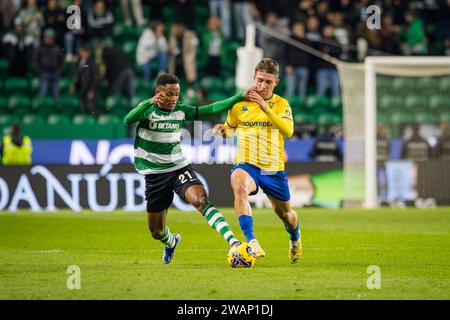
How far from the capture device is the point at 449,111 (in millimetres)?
22734

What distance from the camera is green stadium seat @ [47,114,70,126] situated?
→ 24609 mm

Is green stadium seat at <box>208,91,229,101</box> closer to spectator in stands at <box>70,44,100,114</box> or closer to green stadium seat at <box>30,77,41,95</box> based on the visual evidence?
spectator in stands at <box>70,44,100,114</box>

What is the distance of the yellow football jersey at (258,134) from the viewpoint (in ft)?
36.7

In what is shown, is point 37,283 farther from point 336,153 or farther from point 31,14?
point 31,14

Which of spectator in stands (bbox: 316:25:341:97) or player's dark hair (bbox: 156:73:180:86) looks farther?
spectator in stands (bbox: 316:25:341:97)

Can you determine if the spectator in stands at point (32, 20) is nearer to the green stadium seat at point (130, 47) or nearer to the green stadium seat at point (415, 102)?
the green stadium seat at point (130, 47)

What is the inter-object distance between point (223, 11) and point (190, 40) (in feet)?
7.51

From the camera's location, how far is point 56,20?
85.2 ft

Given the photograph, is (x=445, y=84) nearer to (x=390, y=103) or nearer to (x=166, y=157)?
(x=390, y=103)

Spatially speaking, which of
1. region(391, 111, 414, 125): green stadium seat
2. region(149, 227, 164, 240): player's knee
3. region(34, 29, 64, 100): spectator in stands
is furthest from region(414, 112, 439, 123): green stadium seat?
region(149, 227, 164, 240): player's knee

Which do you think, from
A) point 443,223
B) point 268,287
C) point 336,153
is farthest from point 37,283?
point 336,153

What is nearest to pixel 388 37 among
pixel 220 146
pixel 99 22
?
pixel 220 146

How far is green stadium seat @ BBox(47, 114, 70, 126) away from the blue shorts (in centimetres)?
1407
